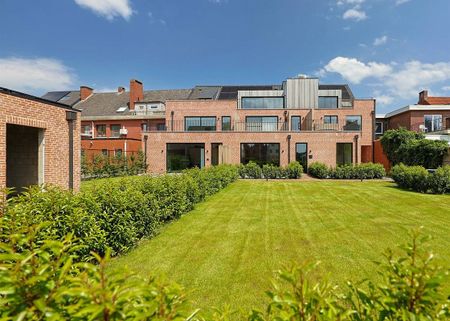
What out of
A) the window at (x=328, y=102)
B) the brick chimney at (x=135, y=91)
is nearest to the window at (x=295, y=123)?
the window at (x=328, y=102)

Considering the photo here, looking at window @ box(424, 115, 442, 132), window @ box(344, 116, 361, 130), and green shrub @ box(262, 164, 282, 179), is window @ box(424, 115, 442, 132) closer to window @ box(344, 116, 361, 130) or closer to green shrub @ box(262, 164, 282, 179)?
window @ box(344, 116, 361, 130)

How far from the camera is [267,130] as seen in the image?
92.8ft

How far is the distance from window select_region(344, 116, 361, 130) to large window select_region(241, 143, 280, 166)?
29.4 feet

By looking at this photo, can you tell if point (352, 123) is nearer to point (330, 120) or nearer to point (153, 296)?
point (330, 120)

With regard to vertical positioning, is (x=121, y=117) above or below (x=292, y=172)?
above

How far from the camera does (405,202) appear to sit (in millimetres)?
11023

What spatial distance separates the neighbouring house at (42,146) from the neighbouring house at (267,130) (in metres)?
16.5

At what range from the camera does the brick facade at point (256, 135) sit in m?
25.1

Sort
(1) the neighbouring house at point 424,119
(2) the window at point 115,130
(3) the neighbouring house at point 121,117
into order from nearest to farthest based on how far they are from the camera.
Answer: (1) the neighbouring house at point 424,119 → (3) the neighbouring house at point 121,117 → (2) the window at point 115,130

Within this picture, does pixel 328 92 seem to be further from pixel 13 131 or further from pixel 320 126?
pixel 13 131

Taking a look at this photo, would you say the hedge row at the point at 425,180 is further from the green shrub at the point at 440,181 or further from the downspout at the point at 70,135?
the downspout at the point at 70,135

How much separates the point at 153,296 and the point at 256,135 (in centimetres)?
2504

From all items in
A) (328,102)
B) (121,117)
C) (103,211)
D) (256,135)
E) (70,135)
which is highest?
(328,102)

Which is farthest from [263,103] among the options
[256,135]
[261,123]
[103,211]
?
[103,211]
